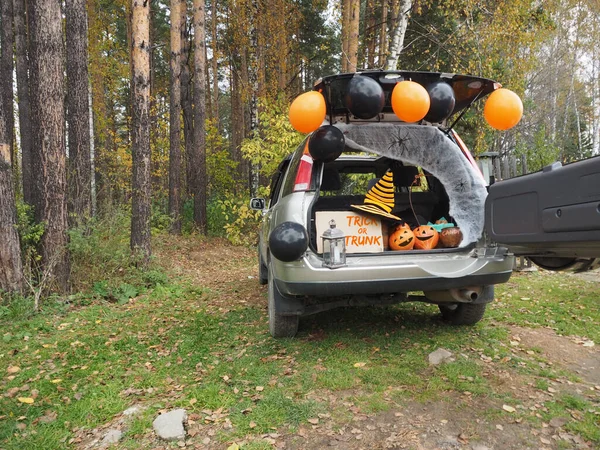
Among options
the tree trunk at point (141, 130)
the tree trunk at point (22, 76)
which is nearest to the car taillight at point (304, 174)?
the tree trunk at point (141, 130)

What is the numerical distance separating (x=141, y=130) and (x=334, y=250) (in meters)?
5.37

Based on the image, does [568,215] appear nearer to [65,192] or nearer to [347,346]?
Result: [347,346]

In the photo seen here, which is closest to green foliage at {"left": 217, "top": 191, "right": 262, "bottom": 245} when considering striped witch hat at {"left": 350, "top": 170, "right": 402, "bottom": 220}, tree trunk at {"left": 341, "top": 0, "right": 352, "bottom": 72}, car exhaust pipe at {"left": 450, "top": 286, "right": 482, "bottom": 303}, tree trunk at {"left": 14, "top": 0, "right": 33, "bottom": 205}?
tree trunk at {"left": 341, "top": 0, "right": 352, "bottom": 72}

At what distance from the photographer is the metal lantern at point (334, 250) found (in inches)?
119

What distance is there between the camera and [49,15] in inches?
209

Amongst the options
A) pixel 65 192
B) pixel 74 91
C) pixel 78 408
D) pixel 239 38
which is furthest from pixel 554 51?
pixel 78 408

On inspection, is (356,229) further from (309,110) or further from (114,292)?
(114,292)

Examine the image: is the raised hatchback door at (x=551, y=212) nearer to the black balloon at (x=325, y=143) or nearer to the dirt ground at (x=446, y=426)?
the dirt ground at (x=446, y=426)

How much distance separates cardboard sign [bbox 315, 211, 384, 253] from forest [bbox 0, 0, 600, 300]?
3.74 meters

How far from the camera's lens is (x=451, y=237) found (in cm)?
358

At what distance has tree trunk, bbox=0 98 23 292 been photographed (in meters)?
4.86

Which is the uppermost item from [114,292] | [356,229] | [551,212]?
[551,212]

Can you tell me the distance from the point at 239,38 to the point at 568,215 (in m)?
15.6

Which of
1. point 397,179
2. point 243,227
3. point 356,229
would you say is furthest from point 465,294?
point 243,227
